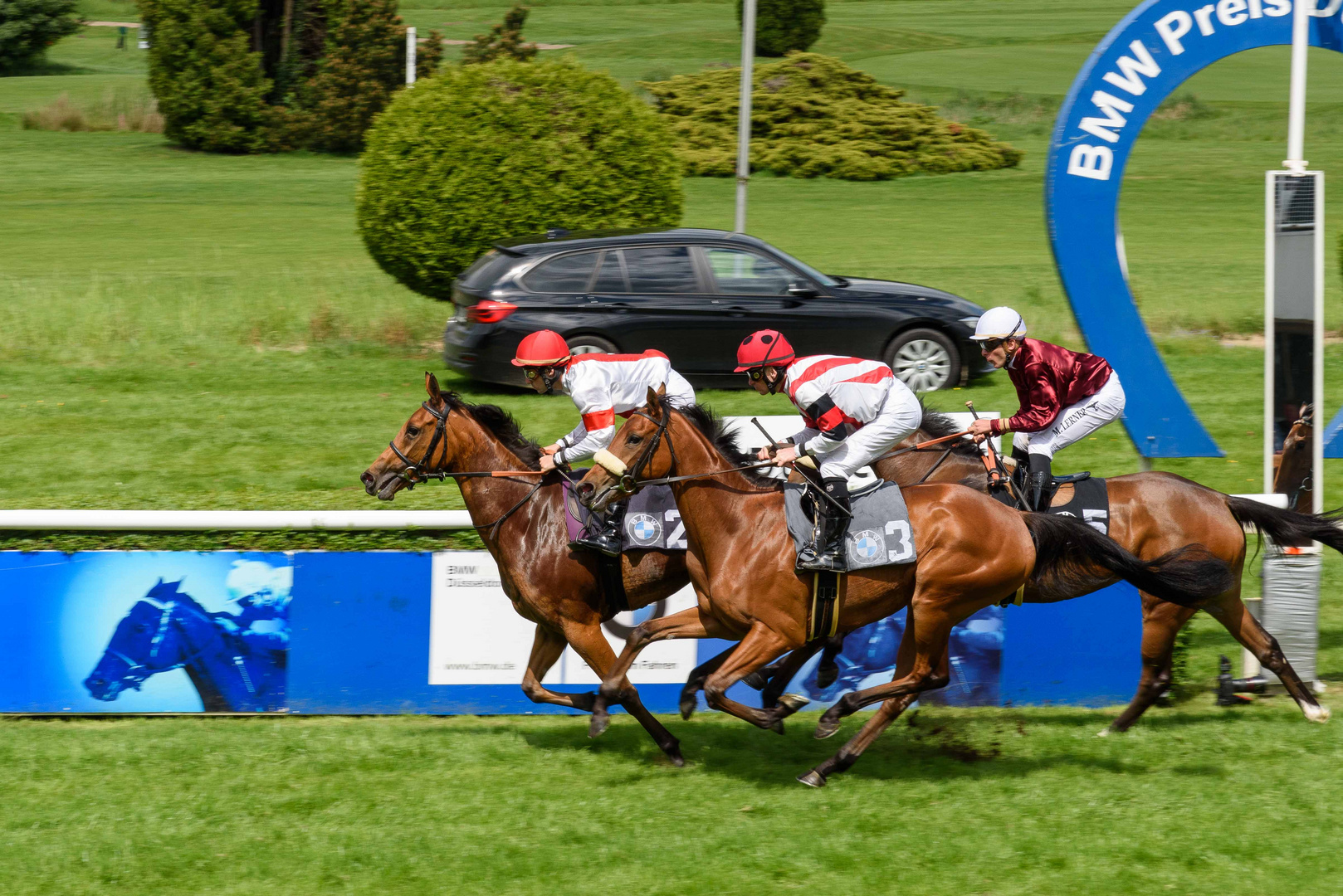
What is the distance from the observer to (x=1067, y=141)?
7805mm

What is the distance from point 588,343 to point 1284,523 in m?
6.82

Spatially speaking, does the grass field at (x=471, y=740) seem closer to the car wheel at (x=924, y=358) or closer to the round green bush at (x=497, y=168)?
the car wheel at (x=924, y=358)

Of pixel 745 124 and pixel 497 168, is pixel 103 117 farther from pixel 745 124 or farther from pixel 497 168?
pixel 745 124

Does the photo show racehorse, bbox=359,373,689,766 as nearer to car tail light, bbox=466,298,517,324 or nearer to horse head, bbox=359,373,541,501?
horse head, bbox=359,373,541,501

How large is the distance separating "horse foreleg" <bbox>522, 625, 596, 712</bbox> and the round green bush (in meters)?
8.08

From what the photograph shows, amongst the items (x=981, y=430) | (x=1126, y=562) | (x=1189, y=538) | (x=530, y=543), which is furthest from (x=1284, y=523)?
(x=530, y=543)

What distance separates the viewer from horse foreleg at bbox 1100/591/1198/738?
6.44 meters

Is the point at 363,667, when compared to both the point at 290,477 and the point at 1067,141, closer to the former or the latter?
the point at 290,477

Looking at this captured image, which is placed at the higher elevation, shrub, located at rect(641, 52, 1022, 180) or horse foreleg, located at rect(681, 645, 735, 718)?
shrub, located at rect(641, 52, 1022, 180)

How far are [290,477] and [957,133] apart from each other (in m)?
27.8

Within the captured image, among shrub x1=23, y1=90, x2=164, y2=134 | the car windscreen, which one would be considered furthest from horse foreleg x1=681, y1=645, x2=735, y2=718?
shrub x1=23, y1=90, x2=164, y2=134

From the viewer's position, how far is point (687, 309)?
40.5 ft

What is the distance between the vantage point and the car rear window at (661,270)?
1243 cm

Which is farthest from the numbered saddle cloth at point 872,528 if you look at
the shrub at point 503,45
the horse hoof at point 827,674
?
the shrub at point 503,45
